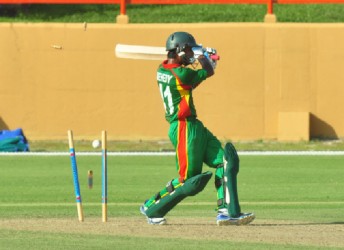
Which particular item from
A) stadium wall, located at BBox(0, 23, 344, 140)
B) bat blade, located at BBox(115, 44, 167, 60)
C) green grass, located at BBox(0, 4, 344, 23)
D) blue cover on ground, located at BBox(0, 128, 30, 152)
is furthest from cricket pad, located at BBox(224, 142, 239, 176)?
green grass, located at BBox(0, 4, 344, 23)

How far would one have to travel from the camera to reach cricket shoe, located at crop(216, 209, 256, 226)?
1296cm

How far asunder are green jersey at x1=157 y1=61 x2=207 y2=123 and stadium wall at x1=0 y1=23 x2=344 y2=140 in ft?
40.8

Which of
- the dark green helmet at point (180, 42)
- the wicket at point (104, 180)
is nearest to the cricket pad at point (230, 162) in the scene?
the dark green helmet at point (180, 42)

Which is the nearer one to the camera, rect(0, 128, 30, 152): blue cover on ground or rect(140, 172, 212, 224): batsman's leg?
rect(140, 172, 212, 224): batsman's leg

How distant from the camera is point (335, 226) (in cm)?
1305

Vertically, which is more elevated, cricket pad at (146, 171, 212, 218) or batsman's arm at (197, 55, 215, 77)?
batsman's arm at (197, 55, 215, 77)

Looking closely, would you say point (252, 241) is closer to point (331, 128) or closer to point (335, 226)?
point (335, 226)

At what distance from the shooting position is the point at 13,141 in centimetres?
2403

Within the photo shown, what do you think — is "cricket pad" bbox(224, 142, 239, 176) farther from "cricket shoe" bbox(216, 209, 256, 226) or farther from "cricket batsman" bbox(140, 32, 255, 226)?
"cricket shoe" bbox(216, 209, 256, 226)

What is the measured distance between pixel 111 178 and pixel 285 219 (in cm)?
602

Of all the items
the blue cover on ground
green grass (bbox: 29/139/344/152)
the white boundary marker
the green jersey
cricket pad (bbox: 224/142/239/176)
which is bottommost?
green grass (bbox: 29/139/344/152)

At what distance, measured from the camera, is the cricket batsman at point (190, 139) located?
12.9 metres

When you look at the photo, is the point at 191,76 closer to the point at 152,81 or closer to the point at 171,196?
the point at 171,196

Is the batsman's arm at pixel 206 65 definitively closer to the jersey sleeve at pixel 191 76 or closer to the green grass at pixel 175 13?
the jersey sleeve at pixel 191 76
